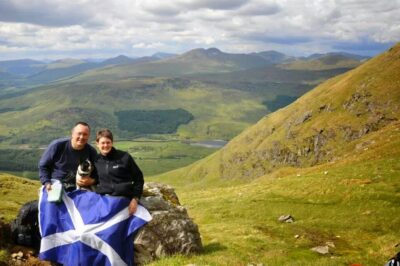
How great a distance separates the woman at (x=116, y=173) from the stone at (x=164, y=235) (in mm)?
3311

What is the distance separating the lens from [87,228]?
15469 mm

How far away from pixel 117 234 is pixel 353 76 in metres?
195

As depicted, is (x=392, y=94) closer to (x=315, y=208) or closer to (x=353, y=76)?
(x=353, y=76)

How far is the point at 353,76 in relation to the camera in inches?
7569

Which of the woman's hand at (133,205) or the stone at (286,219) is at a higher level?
the woman's hand at (133,205)

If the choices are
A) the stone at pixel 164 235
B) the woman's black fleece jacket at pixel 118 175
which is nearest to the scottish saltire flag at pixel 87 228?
the woman's black fleece jacket at pixel 118 175

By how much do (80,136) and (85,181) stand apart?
70.9 inches

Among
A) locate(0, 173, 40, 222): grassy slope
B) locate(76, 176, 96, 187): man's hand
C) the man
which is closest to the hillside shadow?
locate(76, 176, 96, 187): man's hand

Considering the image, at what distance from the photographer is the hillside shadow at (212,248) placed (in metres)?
22.7

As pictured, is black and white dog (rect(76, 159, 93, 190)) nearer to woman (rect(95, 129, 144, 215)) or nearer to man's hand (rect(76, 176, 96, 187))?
man's hand (rect(76, 176, 96, 187))

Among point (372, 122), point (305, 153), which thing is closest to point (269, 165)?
point (305, 153)

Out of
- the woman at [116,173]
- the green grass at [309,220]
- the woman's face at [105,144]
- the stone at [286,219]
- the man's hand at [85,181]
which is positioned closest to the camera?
the woman's face at [105,144]

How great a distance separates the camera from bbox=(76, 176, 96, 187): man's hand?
15830 mm

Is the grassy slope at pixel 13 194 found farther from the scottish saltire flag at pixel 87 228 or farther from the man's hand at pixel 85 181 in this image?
the man's hand at pixel 85 181
